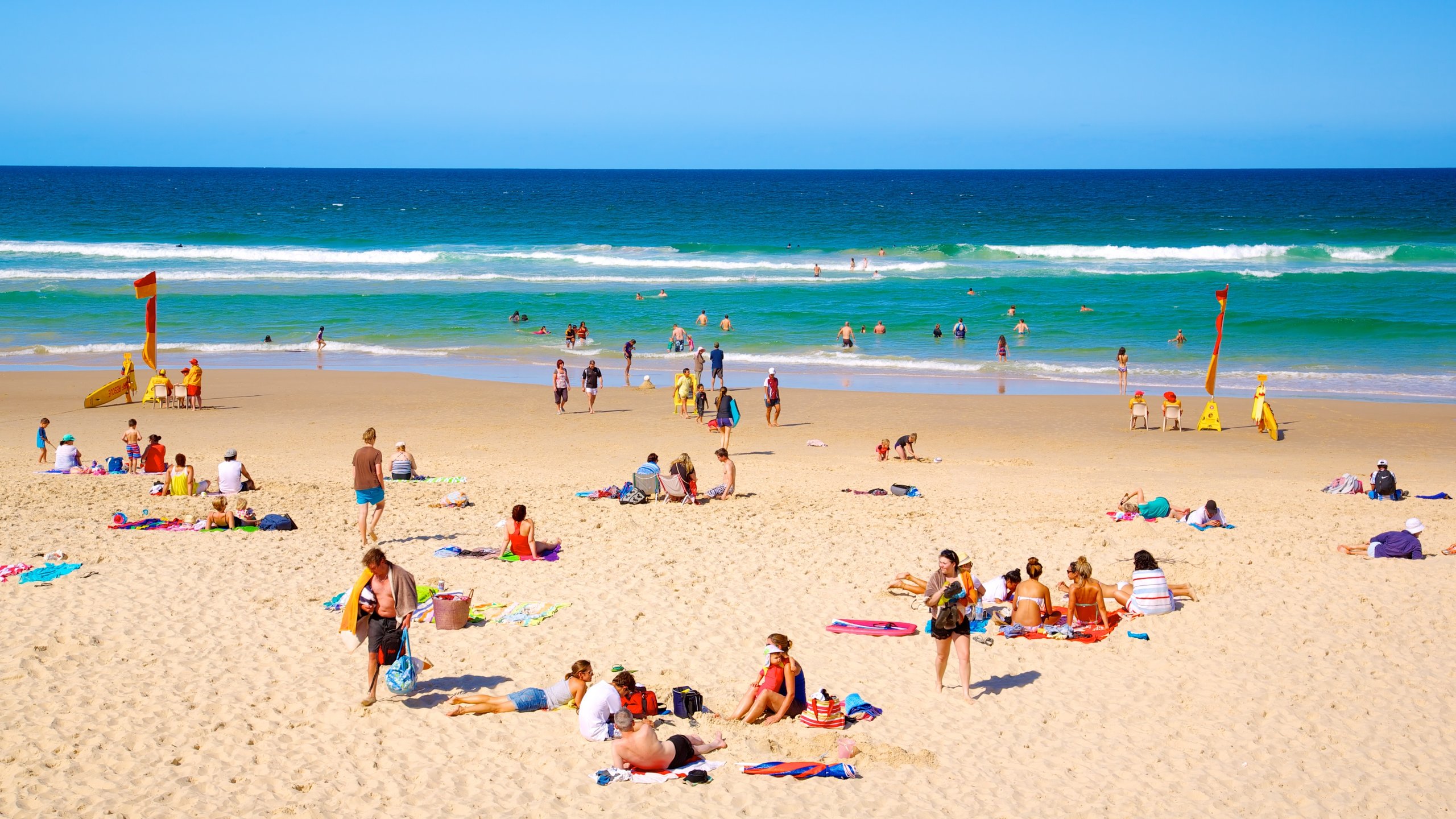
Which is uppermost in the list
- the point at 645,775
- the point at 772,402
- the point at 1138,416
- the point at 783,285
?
the point at 783,285

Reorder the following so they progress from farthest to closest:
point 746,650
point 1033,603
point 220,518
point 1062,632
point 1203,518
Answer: point 1203,518 → point 220,518 → point 1033,603 → point 1062,632 → point 746,650

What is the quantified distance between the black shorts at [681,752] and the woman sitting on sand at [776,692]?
2.52 ft

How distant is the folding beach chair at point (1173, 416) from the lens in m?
20.6

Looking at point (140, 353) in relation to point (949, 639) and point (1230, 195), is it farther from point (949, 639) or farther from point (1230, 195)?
point (1230, 195)

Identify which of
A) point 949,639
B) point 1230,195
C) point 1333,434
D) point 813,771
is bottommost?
point 813,771

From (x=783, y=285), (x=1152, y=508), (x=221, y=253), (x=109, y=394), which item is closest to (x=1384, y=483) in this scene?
(x=1152, y=508)

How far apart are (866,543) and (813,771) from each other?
5584 mm

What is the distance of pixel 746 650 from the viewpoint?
9688 millimetres

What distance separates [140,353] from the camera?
29.9 m

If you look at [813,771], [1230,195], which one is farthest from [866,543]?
[1230,195]

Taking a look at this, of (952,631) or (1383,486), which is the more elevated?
(1383,486)

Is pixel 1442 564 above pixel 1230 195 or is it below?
below

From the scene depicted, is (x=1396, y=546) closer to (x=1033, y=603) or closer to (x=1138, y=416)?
(x=1033, y=603)

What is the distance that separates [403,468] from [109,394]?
10332mm
